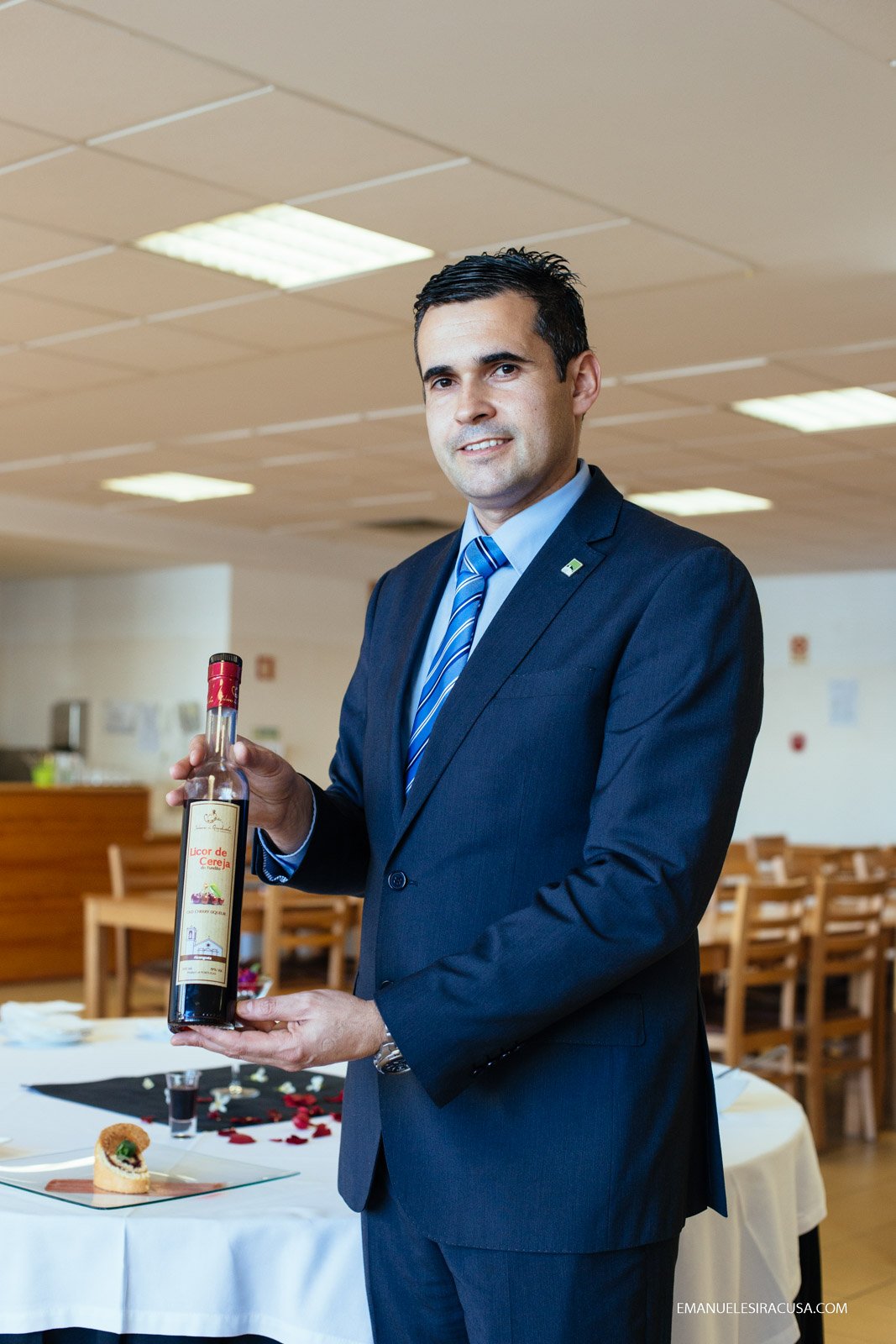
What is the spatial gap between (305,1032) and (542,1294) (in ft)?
0.99

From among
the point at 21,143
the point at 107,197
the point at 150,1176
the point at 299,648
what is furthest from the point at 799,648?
the point at 150,1176

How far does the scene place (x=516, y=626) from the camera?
4.61 feet

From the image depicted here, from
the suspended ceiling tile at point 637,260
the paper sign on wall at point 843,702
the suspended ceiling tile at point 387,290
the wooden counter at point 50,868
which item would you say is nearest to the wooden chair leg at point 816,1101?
the suspended ceiling tile at point 637,260

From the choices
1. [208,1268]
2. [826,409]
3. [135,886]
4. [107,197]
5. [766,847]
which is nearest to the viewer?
[208,1268]

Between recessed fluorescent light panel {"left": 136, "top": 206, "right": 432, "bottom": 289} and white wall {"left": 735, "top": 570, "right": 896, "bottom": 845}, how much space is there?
804cm

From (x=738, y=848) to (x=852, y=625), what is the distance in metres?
5.16

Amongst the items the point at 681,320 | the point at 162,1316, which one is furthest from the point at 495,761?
the point at 681,320

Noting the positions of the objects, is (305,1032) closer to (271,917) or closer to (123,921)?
(271,917)

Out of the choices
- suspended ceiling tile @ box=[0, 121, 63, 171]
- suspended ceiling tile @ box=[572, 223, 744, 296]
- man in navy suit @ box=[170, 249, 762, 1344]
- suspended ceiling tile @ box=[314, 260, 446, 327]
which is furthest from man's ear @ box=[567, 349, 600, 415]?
suspended ceiling tile @ box=[314, 260, 446, 327]

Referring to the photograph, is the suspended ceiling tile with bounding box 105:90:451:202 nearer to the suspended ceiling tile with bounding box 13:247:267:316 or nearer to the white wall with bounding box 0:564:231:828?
the suspended ceiling tile with bounding box 13:247:267:316

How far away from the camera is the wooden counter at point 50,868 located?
9.53 m

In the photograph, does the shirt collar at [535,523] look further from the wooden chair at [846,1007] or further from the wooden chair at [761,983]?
the wooden chair at [846,1007]

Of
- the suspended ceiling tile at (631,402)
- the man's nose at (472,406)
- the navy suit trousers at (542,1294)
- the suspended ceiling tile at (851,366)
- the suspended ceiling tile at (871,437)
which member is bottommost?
the navy suit trousers at (542,1294)

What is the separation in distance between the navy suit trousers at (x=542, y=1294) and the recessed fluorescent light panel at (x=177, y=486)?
298 inches
